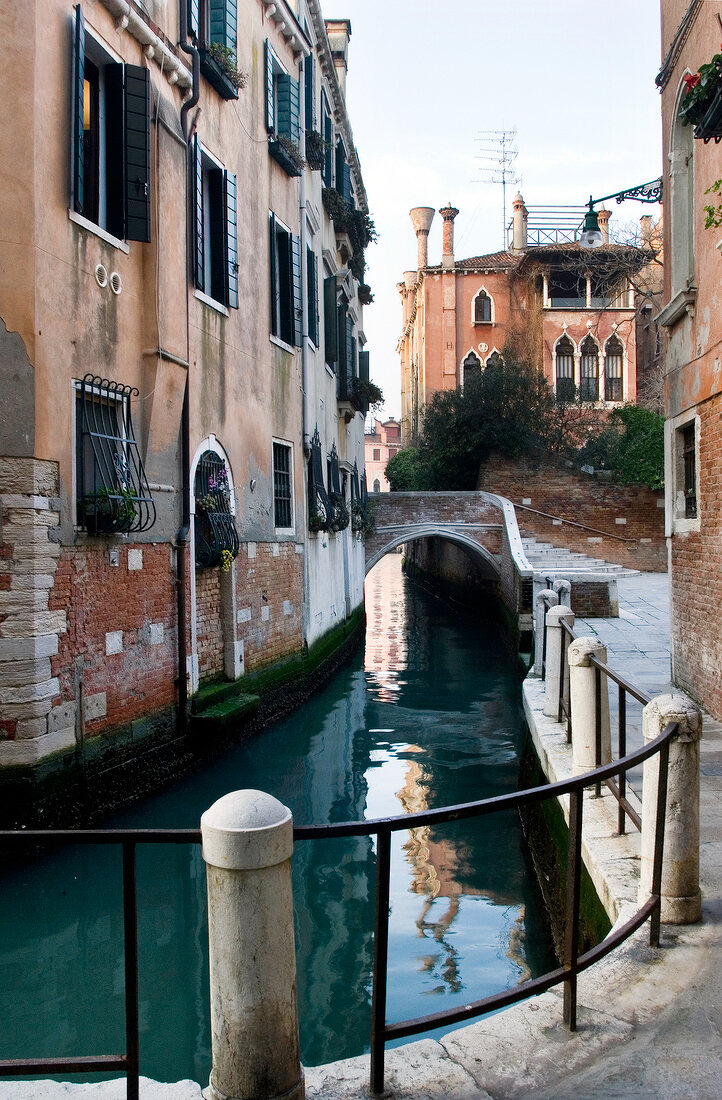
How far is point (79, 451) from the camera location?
19.2 feet

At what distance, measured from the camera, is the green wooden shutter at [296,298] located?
34.3 feet

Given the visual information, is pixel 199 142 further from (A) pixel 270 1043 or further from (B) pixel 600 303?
(B) pixel 600 303

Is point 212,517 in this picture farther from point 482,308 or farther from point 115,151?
point 482,308

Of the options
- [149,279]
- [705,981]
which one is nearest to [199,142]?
[149,279]

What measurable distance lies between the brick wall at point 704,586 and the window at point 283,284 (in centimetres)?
508

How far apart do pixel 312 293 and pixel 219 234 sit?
11.1 feet

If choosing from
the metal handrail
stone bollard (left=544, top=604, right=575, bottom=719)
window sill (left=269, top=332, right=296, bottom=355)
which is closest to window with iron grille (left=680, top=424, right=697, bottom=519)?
stone bollard (left=544, top=604, right=575, bottom=719)

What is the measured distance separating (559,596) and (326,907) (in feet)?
21.4

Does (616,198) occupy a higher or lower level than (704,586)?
higher

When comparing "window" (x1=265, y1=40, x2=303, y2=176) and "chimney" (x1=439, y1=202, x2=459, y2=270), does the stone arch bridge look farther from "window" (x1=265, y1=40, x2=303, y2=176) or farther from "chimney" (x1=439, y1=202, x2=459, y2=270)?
"chimney" (x1=439, y1=202, x2=459, y2=270)

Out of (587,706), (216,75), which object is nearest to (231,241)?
(216,75)

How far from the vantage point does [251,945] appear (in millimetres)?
1882

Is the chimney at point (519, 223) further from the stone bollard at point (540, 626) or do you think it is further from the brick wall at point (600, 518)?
the stone bollard at point (540, 626)

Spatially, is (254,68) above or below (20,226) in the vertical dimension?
above
